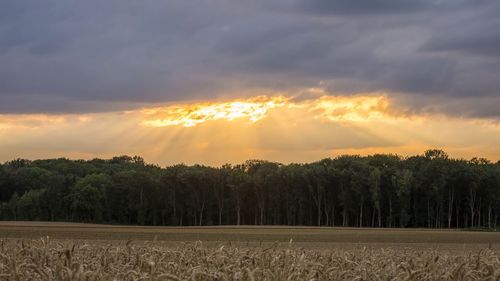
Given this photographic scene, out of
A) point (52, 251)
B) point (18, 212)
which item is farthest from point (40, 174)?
point (52, 251)

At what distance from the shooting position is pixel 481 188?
134375mm

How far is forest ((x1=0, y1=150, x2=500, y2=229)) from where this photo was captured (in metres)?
137

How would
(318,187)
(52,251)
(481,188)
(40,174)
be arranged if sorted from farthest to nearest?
(40,174)
(318,187)
(481,188)
(52,251)

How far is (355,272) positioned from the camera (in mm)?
10906

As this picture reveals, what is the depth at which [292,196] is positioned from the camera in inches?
6014

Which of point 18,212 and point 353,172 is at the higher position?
point 353,172

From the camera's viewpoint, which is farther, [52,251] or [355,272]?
[52,251]

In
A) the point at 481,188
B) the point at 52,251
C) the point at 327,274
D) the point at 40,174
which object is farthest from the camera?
the point at 40,174

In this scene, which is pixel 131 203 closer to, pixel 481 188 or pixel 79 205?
pixel 79 205

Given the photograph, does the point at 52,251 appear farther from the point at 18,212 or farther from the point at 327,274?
the point at 18,212

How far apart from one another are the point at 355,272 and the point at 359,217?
462ft

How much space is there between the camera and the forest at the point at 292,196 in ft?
448

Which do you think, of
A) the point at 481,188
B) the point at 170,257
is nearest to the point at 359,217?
the point at 481,188

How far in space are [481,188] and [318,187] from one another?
33.7 metres
